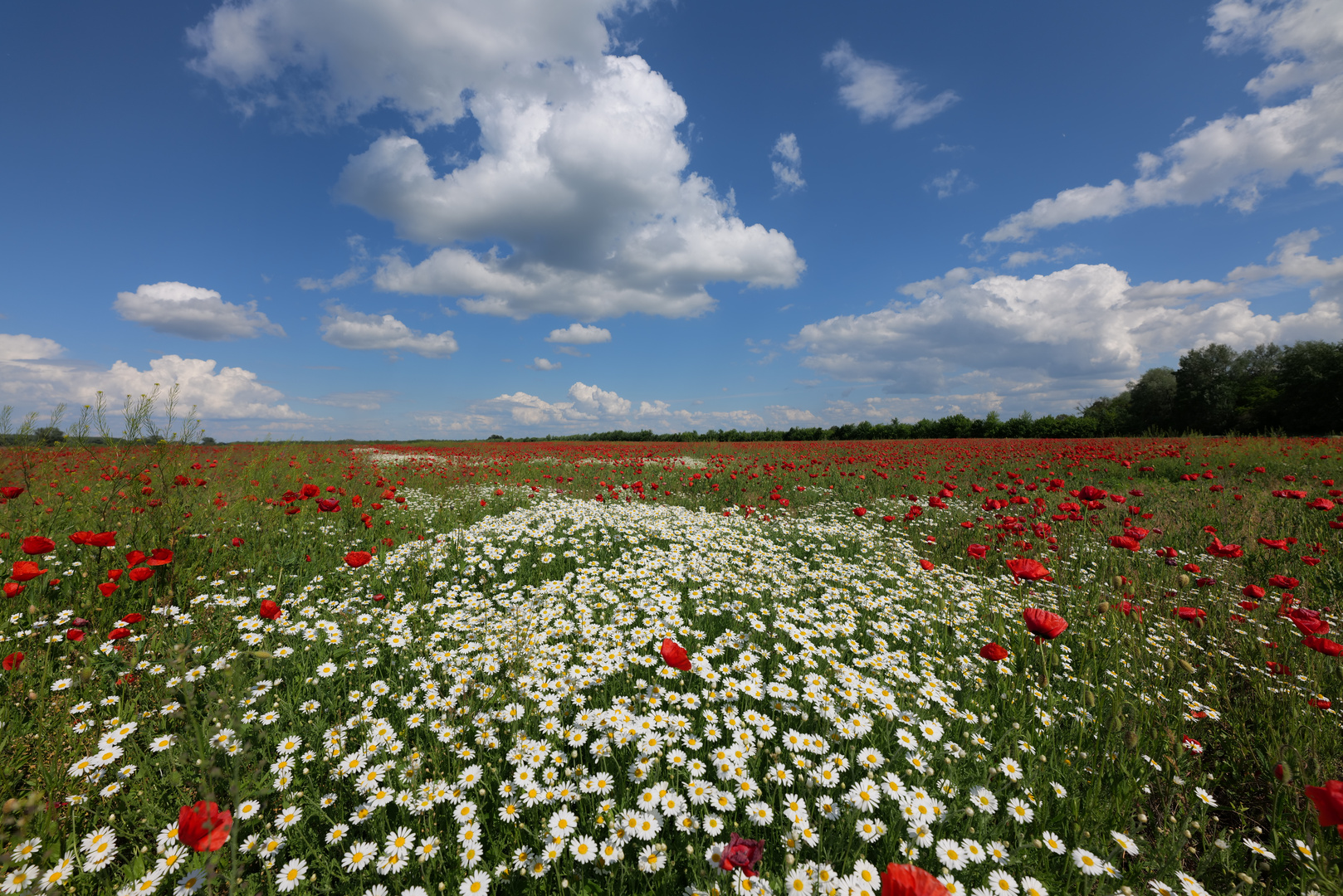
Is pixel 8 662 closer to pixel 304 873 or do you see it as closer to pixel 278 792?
pixel 278 792

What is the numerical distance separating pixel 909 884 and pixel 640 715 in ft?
5.55

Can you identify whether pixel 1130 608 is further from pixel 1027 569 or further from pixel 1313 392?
pixel 1313 392

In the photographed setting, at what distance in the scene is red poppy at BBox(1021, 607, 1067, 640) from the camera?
2.52 meters

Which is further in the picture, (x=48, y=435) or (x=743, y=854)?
(x=48, y=435)

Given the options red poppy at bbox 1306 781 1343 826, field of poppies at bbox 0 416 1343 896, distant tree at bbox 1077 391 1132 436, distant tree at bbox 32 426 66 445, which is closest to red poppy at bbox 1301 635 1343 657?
field of poppies at bbox 0 416 1343 896

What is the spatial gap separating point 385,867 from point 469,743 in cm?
82

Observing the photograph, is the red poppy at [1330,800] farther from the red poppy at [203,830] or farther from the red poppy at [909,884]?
the red poppy at [203,830]

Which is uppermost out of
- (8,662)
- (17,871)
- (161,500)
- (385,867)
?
(161,500)

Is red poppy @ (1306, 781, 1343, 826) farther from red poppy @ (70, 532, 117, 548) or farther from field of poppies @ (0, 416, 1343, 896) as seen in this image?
red poppy @ (70, 532, 117, 548)

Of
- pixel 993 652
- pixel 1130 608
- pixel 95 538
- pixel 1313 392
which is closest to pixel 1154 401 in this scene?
pixel 1313 392

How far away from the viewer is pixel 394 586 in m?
4.94

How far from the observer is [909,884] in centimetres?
125

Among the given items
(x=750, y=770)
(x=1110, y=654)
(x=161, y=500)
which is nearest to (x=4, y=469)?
Result: (x=161, y=500)

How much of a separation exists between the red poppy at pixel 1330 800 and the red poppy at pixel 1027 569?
5.22ft
